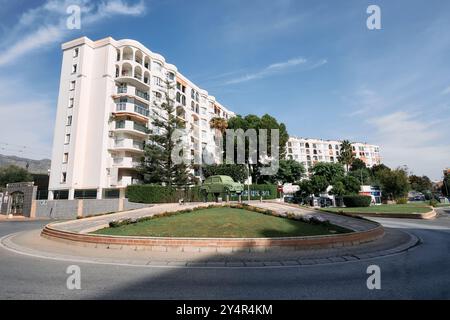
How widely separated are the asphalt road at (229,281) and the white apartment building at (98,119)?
30783 millimetres

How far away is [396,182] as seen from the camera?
5547 cm

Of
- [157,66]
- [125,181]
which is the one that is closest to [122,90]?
[157,66]

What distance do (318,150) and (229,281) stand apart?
419 ft

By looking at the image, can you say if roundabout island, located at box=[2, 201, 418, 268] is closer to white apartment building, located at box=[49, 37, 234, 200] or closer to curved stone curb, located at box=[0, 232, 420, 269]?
curved stone curb, located at box=[0, 232, 420, 269]

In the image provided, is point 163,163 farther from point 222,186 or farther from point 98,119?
point 222,186

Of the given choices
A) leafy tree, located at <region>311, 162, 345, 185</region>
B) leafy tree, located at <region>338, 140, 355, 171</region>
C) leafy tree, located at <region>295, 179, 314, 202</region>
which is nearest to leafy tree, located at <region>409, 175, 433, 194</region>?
leafy tree, located at <region>338, 140, 355, 171</region>

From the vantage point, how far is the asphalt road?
591 cm

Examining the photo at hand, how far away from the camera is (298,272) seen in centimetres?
793

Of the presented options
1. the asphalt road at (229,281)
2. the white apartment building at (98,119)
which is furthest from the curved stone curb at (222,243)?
the white apartment building at (98,119)

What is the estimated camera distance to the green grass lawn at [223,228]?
12.2 meters
